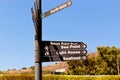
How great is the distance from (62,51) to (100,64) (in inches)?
2206

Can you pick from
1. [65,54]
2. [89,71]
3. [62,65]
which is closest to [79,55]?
[65,54]

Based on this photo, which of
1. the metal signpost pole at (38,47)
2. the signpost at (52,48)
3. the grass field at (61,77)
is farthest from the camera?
the grass field at (61,77)

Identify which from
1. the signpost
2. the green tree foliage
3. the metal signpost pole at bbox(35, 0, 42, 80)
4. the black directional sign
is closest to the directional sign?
the signpost

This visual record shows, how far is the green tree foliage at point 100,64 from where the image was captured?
59.0 meters

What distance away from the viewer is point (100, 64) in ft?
209

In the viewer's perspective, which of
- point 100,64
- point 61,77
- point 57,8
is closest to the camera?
point 57,8

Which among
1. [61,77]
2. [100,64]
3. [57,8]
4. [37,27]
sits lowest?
[61,77]

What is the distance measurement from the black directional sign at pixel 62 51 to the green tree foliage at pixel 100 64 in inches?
1847

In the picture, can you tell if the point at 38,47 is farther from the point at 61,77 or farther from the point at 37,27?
the point at 61,77

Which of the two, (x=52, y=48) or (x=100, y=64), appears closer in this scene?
(x=52, y=48)

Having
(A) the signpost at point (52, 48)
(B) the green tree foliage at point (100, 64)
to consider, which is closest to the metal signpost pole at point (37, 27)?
(A) the signpost at point (52, 48)

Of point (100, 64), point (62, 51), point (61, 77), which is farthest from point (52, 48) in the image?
point (100, 64)

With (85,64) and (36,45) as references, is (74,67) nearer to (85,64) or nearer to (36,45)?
(85,64)

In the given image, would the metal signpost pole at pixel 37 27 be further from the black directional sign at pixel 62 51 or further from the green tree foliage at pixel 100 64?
the green tree foliage at pixel 100 64
